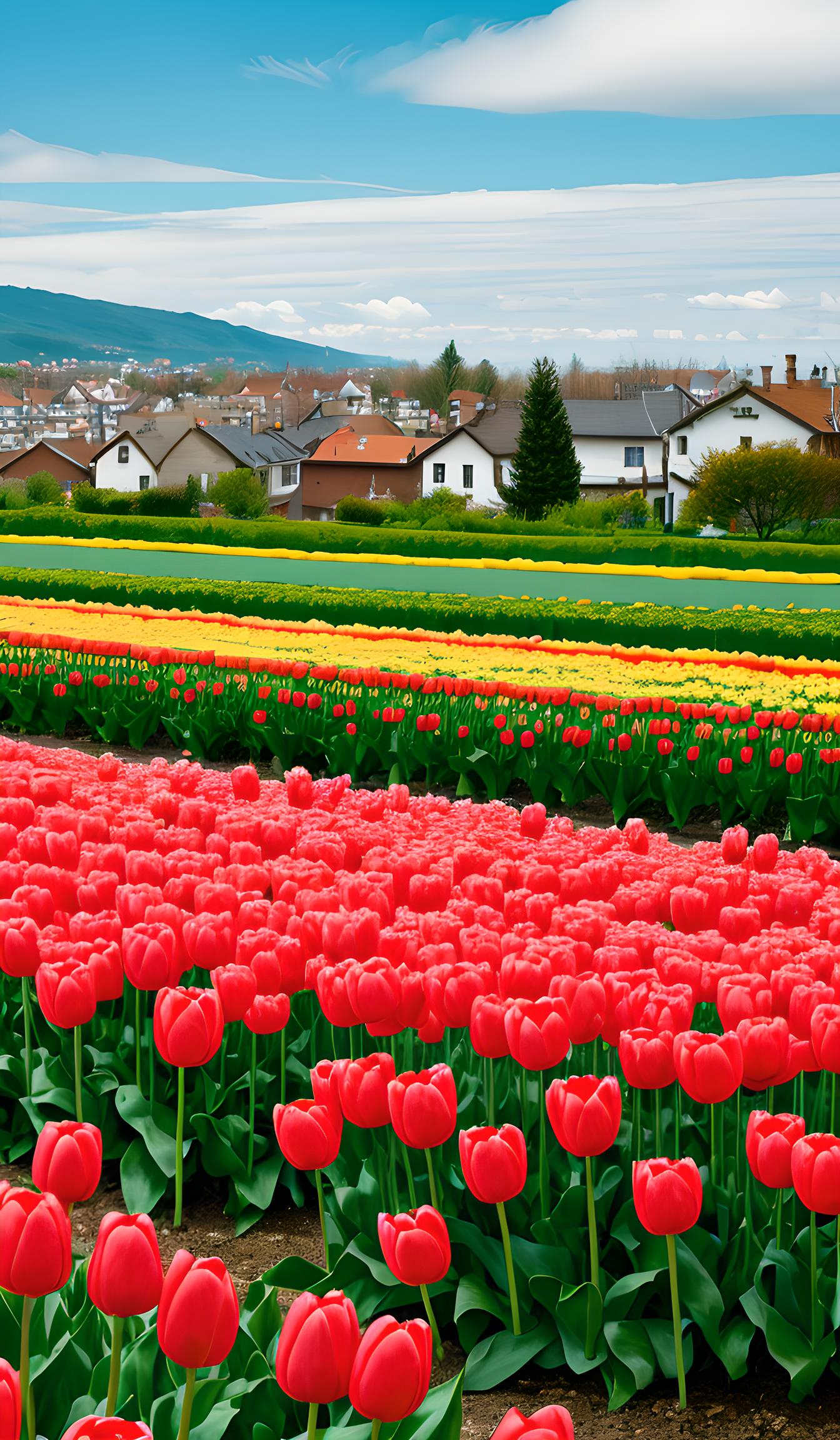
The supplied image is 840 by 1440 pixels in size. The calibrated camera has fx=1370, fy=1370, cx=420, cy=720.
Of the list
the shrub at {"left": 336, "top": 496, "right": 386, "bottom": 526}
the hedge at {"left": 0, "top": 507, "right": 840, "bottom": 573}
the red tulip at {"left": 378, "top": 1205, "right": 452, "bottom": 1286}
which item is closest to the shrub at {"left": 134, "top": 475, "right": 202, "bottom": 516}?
the hedge at {"left": 0, "top": 507, "right": 840, "bottom": 573}

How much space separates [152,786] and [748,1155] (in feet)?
12.8

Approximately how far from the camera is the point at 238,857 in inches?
177

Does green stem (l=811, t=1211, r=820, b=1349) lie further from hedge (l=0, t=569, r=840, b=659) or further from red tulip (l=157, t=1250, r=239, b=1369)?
hedge (l=0, t=569, r=840, b=659)

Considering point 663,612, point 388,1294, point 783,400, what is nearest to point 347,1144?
point 388,1294

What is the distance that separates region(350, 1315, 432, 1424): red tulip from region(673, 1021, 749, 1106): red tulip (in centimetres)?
111

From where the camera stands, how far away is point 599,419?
251 feet

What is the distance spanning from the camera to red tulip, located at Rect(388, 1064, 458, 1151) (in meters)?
2.32

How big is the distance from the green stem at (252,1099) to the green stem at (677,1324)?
1.17 m

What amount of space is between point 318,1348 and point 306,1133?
760 millimetres

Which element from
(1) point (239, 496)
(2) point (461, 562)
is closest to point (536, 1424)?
(2) point (461, 562)

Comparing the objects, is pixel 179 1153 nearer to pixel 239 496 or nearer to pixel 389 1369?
pixel 389 1369

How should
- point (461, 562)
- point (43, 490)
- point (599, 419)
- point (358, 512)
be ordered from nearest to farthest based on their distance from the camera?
point (461, 562) → point (358, 512) → point (43, 490) → point (599, 419)

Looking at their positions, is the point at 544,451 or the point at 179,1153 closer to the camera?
the point at 179,1153

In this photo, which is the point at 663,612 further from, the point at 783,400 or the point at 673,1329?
the point at 783,400
